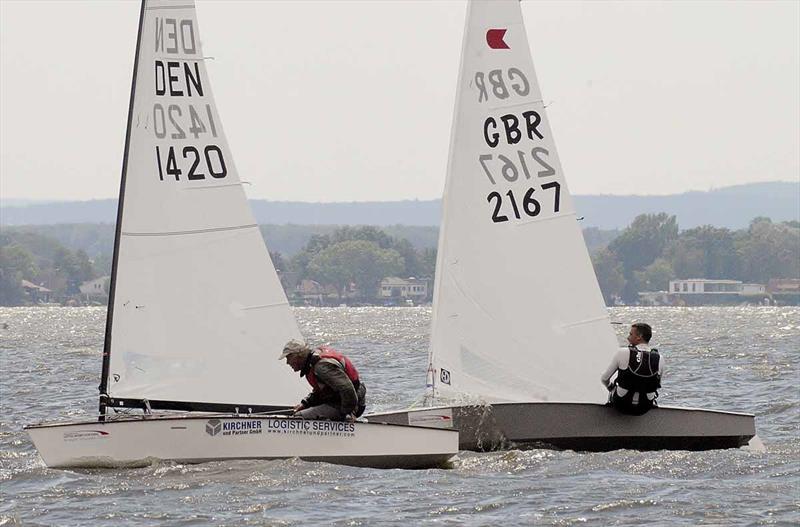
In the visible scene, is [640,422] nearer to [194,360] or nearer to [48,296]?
[194,360]

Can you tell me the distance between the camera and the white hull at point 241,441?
44.5 feet

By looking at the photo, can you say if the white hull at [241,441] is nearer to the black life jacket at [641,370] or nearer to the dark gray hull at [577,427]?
the dark gray hull at [577,427]

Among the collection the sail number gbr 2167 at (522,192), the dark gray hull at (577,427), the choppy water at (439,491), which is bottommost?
the choppy water at (439,491)

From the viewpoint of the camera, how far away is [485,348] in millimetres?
15750

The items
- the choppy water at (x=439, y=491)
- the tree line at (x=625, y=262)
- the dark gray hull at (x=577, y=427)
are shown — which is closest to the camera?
the choppy water at (x=439, y=491)

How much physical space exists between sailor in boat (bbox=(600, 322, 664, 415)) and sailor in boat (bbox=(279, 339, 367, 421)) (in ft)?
8.63

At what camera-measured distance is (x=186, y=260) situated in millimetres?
14852

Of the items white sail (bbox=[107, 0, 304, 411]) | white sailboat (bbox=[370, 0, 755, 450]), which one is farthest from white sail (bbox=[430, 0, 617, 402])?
white sail (bbox=[107, 0, 304, 411])

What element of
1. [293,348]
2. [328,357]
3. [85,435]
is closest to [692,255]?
[328,357]

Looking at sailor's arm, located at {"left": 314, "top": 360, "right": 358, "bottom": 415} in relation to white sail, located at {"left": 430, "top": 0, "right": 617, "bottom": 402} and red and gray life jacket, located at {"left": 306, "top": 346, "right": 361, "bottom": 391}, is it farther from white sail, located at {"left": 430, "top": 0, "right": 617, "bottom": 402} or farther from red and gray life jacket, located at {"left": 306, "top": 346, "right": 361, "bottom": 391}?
white sail, located at {"left": 430, "top": 0, "right": 617, "bottom": 402}

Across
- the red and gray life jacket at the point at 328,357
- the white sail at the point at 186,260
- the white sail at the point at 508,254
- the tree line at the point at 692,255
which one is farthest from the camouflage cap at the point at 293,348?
the tree line at the point at 692,255

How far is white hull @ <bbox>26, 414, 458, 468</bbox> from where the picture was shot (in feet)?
44.5

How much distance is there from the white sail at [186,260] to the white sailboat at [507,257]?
6.22 ft

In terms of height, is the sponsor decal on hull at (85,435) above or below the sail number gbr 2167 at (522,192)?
below
